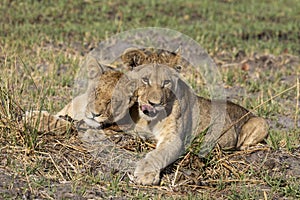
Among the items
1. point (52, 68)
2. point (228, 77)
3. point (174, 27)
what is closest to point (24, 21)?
point (174, 27)

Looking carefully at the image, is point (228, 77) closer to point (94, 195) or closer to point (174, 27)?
point (174, 27)

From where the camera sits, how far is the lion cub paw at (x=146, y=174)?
4938 mm

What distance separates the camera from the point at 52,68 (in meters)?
8.52

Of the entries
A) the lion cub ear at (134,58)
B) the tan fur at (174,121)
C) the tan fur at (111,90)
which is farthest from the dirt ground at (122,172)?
the lion cub ear at (134,58)

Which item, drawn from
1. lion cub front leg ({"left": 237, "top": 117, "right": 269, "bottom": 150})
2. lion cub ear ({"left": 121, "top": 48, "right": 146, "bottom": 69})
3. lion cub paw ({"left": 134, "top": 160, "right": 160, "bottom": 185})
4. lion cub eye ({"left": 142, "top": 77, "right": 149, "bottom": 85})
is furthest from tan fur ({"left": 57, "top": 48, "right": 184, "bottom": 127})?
lion cub front leg ({"left": 237, "top": 117, "right": 269, "bottom": 150})

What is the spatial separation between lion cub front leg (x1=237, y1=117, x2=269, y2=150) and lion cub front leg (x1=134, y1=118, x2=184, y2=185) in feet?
3.47

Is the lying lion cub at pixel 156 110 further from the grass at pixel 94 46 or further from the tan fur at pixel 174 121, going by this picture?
the grass at pixel 94 46

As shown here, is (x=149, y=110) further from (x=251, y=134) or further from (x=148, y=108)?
(x=251, y=134)

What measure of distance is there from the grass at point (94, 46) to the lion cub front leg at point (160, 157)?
0.34 ft

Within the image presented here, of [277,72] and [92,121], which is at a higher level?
[92,121]

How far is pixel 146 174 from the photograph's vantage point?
16.3 ft

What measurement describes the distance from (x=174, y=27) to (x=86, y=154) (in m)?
7.03

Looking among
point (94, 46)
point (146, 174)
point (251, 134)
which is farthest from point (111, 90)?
point (94, 46)

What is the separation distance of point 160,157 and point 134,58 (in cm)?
86
